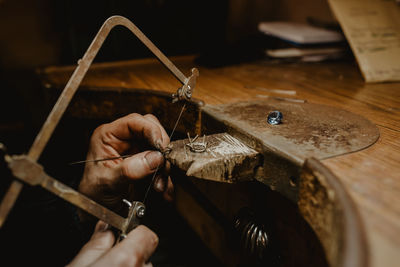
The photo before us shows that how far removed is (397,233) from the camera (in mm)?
464

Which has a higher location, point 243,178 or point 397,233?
point 397,233

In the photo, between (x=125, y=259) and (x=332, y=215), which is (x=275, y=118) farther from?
(x=125, y=259)

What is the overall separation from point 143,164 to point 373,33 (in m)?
1.45

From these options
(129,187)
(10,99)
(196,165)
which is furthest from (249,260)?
(10,99)

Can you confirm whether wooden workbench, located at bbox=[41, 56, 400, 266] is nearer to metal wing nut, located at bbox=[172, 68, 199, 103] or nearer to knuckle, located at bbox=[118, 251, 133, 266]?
metal wing nut, located at bbox=[172, 68, 199, 103]

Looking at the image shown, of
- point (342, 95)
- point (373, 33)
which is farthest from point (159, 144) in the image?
point (373, 33)

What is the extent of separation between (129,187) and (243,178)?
1.81 feet

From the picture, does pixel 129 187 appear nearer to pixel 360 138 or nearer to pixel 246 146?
pixel 246 146

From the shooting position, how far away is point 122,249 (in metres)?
0.65

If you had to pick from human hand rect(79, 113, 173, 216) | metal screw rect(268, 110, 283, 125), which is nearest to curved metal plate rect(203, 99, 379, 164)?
metal screw rect(268, 110, 283, 125)

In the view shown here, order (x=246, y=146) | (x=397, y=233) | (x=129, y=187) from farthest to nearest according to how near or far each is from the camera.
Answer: (x=129, y=187) < (x=246, y=146) < (x=397, y=233)

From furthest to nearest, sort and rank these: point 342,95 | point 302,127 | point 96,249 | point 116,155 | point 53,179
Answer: point 342,95, point 116,155, point 302,127, point 96,249, point 53,179

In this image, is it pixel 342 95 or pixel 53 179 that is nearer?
pixel 53 179

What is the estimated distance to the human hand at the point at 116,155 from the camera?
38.6 inches
